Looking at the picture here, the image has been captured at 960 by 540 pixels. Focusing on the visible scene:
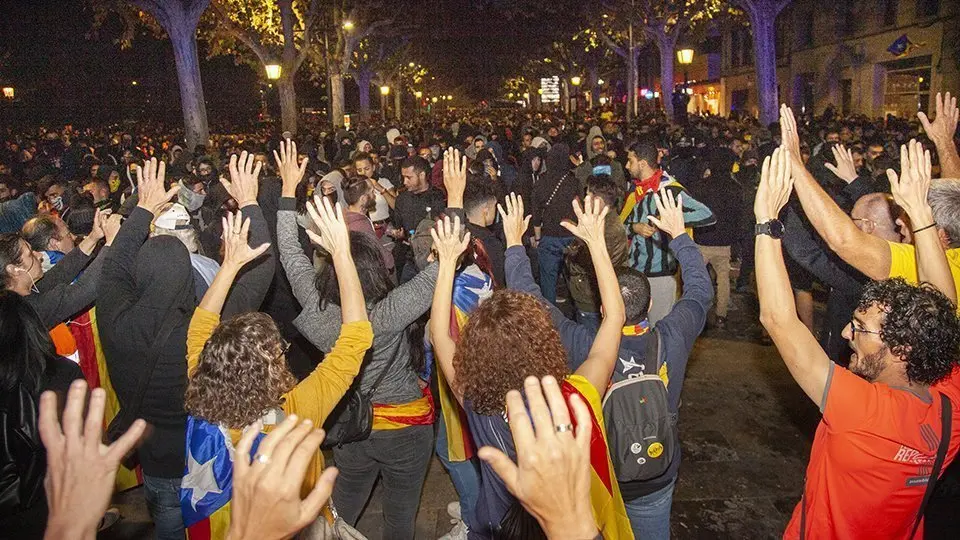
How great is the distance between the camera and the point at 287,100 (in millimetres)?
21078

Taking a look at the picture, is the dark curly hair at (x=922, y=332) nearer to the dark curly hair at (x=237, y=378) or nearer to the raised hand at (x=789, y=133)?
the raised hand at (x=789, y=133)

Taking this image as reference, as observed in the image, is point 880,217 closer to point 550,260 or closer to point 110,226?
point 550,260

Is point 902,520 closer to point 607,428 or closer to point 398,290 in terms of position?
point 607,428

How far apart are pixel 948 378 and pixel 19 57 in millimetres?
48175

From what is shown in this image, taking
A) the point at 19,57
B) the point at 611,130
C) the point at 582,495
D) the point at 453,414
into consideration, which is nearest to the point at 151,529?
the point at 453,414

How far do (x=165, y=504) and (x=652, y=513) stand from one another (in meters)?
2.38

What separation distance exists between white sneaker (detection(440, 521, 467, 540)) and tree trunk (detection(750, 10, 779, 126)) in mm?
17373

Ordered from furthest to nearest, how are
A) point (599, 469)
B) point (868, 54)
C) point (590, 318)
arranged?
point (868, 54), point (590, 318), point (599, 469)

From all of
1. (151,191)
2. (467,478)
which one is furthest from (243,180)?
(467,478)

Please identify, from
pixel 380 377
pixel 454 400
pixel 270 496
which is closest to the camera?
pixel 270 496

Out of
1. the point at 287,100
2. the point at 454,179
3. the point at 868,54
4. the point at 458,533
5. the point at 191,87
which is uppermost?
the point at 868,54

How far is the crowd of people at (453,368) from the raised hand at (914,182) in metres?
0.01

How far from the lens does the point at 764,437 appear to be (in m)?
5.30

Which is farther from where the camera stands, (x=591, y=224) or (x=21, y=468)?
(x=591, y=224)
